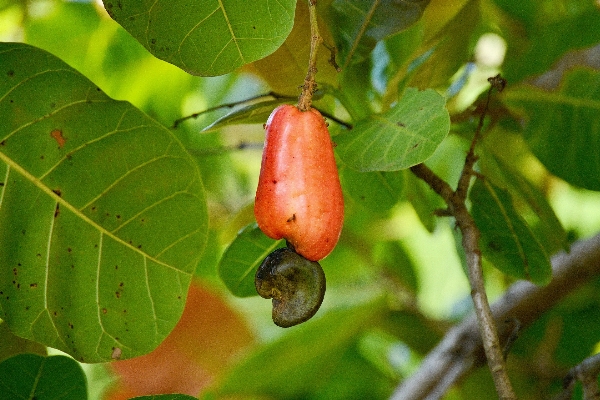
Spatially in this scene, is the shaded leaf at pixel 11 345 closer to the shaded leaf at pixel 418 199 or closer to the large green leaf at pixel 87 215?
the large green leaf at pixel 87 215

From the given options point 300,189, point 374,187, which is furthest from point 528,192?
point 300,189

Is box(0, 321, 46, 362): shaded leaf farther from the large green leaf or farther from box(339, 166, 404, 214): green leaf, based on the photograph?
box(339, 166, 404, 214): green leaf

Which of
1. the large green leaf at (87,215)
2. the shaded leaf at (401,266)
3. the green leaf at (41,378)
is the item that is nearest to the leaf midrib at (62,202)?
the large green leaf at (87,215)

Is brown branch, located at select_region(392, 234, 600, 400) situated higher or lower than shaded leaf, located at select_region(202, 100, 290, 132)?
lower

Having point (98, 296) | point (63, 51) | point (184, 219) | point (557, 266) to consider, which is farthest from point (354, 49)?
point (63, 51)

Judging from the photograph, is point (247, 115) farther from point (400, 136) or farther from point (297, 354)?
point (297, 354)

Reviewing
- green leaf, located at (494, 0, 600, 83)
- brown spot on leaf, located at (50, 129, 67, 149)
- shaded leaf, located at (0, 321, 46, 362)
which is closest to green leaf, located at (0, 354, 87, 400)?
shaded leaf, located at (0, 321, 46, 362)
